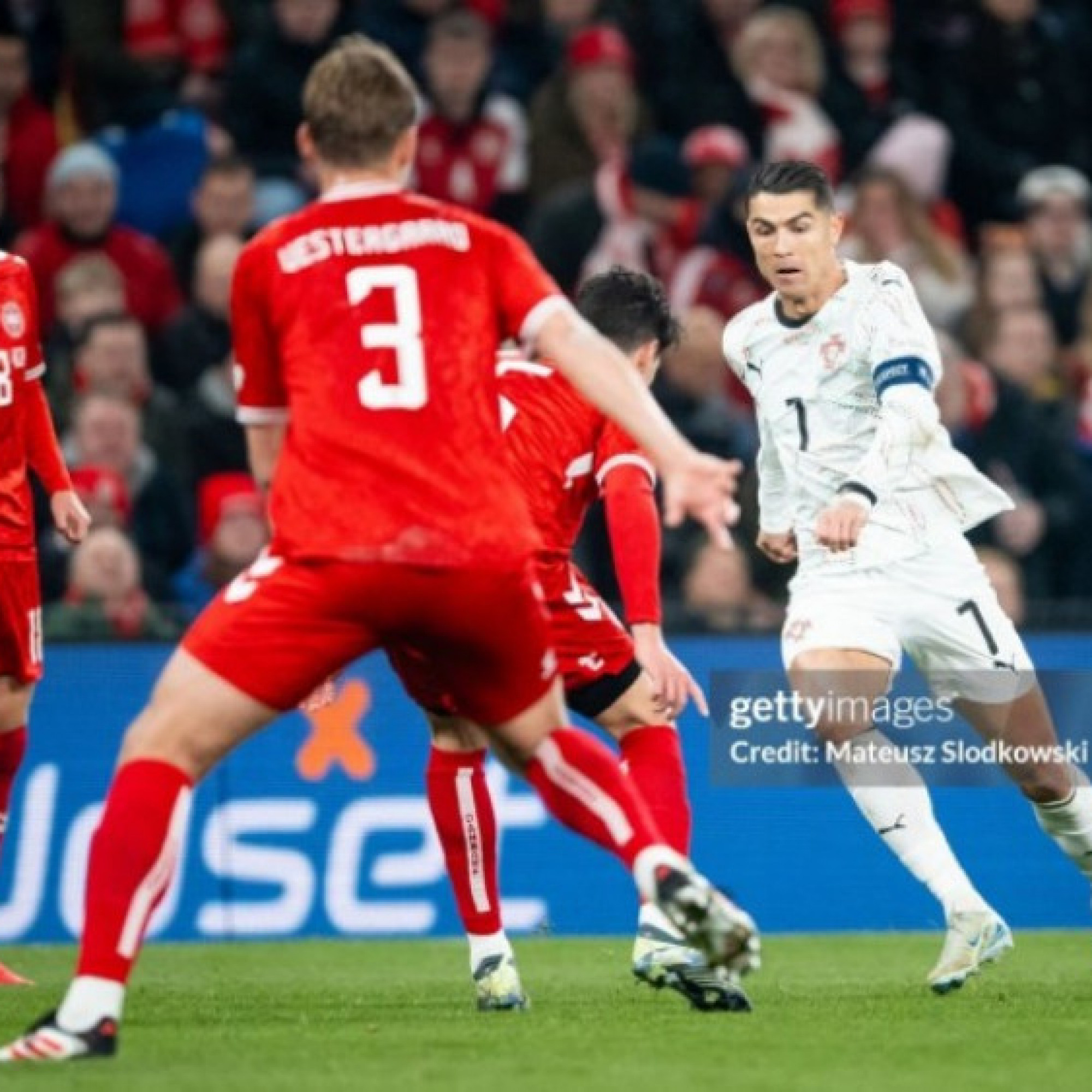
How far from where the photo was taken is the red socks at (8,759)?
32.8ft

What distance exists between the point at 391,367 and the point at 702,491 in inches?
32.1

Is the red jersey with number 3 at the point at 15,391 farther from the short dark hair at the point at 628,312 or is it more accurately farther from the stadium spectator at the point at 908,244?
the stadium spectator at the point at 908,244

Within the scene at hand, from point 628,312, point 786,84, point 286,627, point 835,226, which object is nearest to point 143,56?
point 786,84

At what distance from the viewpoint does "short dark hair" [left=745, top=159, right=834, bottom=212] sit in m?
9.05

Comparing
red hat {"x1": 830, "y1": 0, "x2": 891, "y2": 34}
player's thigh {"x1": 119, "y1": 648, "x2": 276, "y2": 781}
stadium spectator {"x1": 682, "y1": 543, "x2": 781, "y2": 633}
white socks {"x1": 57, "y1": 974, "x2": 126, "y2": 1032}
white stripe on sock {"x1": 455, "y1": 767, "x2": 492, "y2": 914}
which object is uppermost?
red hat {"x1": 830, "y1": 0, "x2": 891, "y2": 34}

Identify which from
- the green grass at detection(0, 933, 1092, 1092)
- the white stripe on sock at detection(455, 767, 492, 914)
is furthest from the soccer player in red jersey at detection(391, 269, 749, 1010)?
the green grass at detection(0, 933, 1092, 1092)

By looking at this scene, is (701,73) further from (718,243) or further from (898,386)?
(898,386)

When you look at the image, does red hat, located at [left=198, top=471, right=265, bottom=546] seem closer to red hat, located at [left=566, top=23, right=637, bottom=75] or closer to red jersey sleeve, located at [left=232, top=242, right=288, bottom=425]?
red hat, located at [left=566, top=23, right=637, bottom=75]

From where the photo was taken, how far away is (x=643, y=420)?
6527 mm

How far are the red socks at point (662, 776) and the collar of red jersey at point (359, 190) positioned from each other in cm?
269

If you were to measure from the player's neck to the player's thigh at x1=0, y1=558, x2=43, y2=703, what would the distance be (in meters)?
2.72

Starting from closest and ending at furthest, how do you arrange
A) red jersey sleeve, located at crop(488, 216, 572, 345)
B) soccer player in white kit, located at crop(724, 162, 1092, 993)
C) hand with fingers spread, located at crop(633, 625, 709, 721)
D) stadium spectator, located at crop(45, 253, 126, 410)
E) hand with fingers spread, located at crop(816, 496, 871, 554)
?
red jersey sleeve, located at crop(488, 216, 572, 345)
hand with fingers spread, located at crop(816, 496, 871, 554)
hand with fingers spread, located at crop(633, 625, 709, 721)
soccer player in white kit, located at crop(724, 162, 1092, 993)
stadium spectator, located at crop(45, 253, 126, 410)

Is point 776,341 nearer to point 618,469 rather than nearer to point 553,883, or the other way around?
point 618,469

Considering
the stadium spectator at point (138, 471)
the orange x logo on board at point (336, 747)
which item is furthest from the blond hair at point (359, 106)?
the stadium spectator at point (138, 471)
